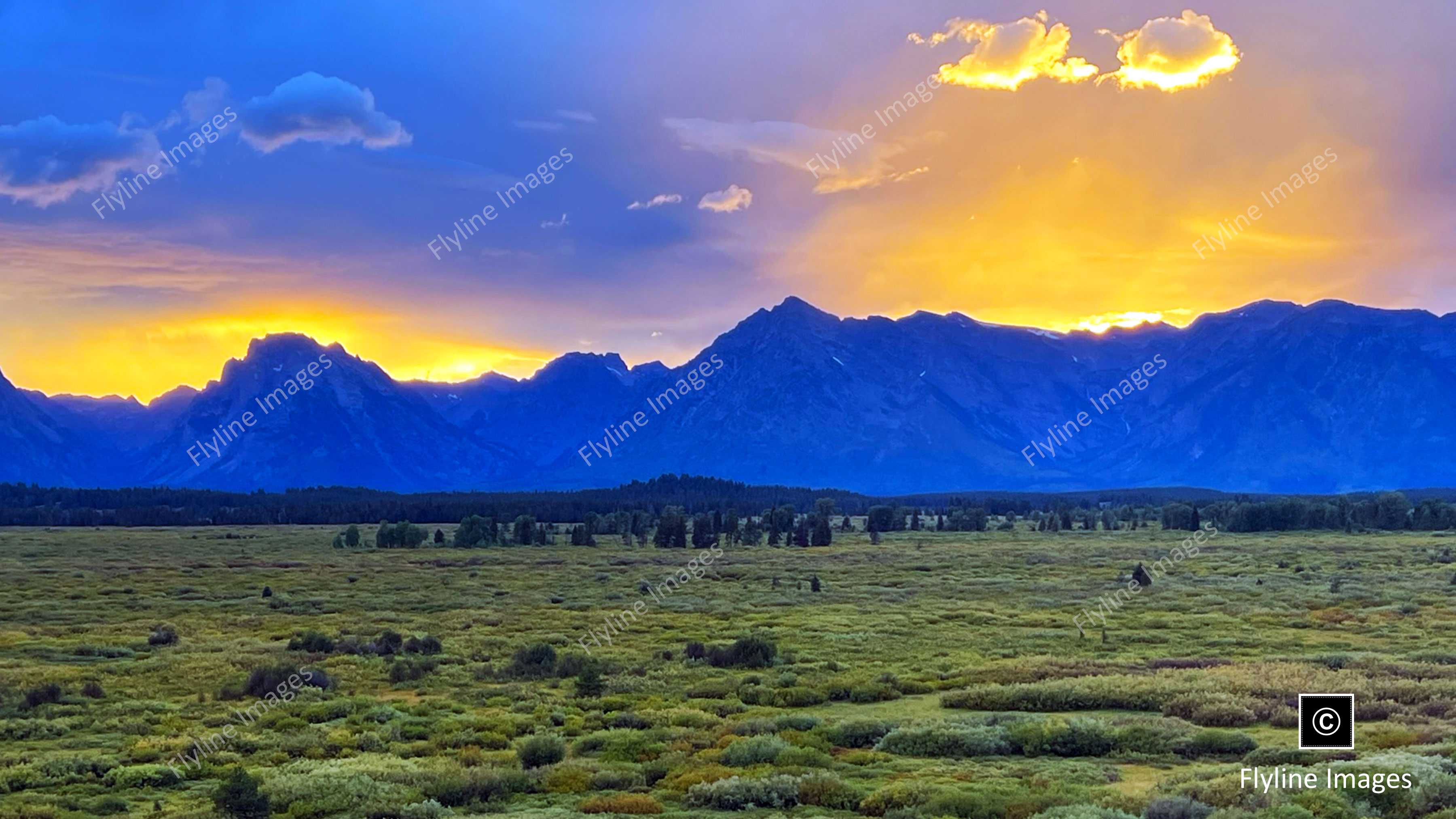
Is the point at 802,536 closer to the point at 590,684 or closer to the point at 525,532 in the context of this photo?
the point at 525,532

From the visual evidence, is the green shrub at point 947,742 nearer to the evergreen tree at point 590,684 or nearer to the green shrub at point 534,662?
the evergreen tree at point 590,684

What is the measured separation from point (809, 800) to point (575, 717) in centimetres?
1109

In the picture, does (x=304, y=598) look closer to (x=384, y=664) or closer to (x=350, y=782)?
(x=384, y=664)

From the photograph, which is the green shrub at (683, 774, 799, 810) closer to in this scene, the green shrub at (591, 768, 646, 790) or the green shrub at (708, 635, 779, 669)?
the green shrub at (591, 768, 646, 790)

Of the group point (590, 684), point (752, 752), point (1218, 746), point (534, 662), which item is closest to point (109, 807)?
point (752, 752)

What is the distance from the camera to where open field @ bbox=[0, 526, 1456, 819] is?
22438mm

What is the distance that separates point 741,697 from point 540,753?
10.4 metres

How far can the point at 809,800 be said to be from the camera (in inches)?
859

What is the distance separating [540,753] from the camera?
25.7 meters

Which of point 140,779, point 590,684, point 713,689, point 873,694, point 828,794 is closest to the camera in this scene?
point 828,794

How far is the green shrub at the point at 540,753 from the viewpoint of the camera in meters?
25.6

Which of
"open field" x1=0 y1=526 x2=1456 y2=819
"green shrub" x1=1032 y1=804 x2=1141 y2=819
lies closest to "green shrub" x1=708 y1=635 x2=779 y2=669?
"open field" x1=0 y1=526 x2=1456 y2=819

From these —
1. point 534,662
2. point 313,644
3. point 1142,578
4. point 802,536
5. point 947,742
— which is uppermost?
point 802,536

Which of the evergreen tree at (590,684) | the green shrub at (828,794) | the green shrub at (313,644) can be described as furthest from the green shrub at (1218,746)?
the green shrub at (313,644)
